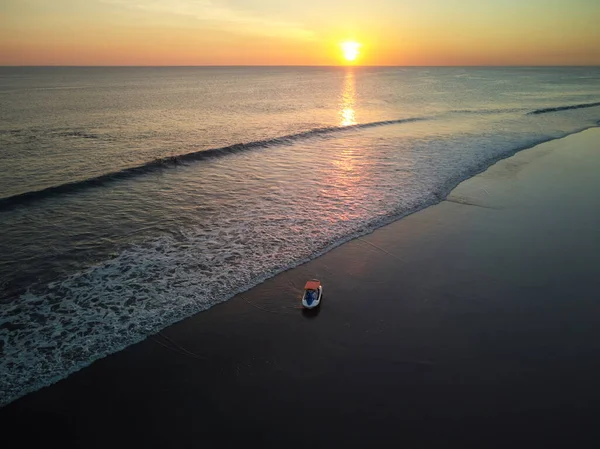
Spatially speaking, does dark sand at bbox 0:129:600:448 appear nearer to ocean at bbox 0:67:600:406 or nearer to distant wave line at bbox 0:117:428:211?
ocean at bbox 0:67:600:406

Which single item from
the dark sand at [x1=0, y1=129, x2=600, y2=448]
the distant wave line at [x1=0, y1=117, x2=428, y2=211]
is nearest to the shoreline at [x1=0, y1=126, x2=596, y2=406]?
the dark sand at [x1=0, y1=129, x2=600, y2=448]

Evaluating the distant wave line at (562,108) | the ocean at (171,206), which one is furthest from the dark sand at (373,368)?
the distant wave line at (562,108)

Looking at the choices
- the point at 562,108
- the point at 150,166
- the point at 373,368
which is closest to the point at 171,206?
the point at 150,166

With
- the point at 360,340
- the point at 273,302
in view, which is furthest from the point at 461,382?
the point at 273,302

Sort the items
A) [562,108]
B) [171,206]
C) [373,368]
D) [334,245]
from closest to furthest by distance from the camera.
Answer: [373,368] → [334,245] → [171,206] → [562,108]

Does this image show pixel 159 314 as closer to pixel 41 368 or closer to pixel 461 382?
pixel 41 368

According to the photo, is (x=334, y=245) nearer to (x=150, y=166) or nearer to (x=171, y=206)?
(x=171, y=206)
